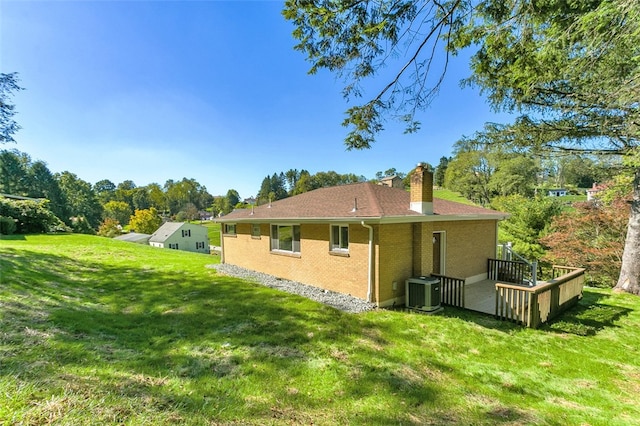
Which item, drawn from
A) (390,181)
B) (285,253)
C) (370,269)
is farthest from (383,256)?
(390,181)

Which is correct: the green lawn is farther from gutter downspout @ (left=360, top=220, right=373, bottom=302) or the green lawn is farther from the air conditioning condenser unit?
gutter downspout @ (left=360, top=220, right=373, bottom=302)

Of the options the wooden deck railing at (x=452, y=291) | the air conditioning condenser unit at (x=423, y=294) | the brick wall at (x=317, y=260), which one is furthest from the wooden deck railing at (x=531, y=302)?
the brick wall at (x=317, y=260)

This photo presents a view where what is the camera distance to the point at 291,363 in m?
4.66

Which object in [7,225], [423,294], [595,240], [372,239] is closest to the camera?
[423,294]

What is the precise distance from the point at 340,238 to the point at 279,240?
142 inches

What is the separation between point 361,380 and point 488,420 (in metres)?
1.70

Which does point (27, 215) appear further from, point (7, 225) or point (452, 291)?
point (452, 291)

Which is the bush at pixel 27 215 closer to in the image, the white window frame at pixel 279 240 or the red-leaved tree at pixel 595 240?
the white window frame at pixel 279 240

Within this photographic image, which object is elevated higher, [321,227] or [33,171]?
[33,171]

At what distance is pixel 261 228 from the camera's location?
41.1ft

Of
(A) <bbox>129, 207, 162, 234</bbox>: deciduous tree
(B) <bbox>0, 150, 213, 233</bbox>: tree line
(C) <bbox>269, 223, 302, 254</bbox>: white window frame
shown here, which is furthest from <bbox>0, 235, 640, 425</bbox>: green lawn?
(A) <bbox>129, 207, 162, 234</bbox>: deciduous tree

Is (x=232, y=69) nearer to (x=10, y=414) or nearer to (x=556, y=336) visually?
(x=10, y=414)

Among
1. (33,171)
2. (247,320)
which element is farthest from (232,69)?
(33,171)

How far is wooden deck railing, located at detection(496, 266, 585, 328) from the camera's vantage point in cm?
682
